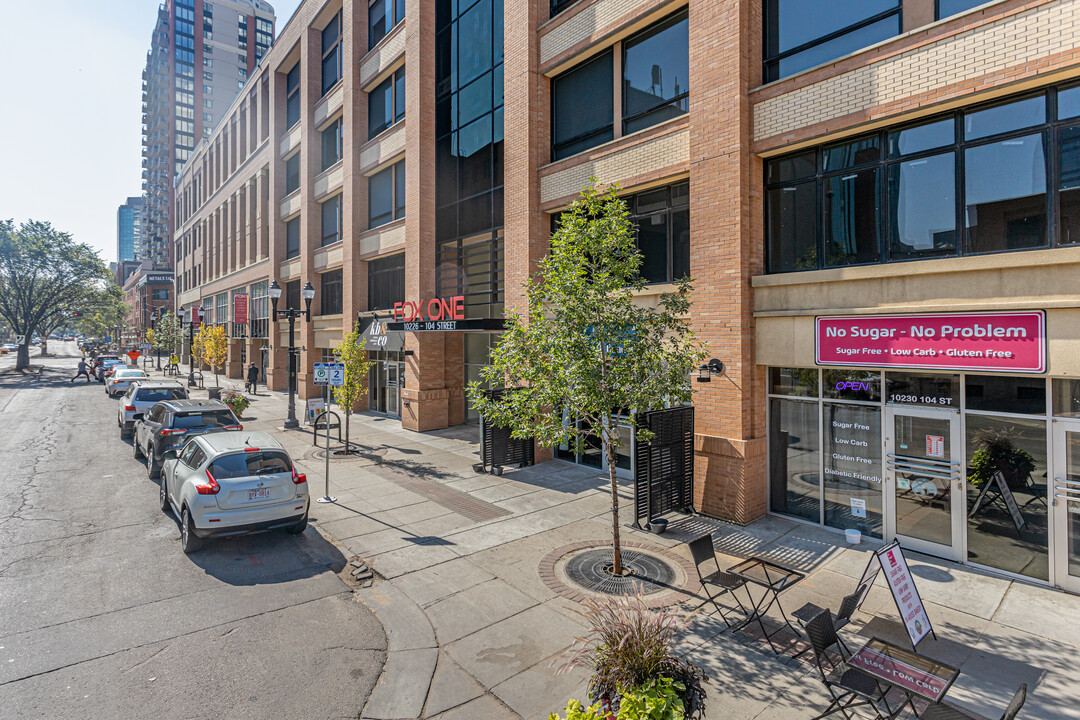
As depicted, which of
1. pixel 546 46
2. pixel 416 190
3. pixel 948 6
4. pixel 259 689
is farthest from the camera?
pixel 416 190

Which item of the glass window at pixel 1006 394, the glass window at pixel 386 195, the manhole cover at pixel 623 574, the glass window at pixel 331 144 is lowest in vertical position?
the manhole cover at pixel 623 574

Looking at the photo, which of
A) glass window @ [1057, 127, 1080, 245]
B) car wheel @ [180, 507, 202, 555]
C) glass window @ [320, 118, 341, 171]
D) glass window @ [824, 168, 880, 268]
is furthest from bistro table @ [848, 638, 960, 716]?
glass window @ [320, 118, 341, 171]

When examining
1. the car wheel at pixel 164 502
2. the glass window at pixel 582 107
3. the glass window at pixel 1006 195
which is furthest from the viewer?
the glass window at pixel 582 107

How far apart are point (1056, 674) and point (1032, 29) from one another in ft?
27.6

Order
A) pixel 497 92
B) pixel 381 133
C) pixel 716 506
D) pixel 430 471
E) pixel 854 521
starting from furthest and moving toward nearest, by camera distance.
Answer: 1. pixel 381 133
2. pixel 497 92
3. pixel 430 471
4. pixel 716 506
5. pixel 854 521

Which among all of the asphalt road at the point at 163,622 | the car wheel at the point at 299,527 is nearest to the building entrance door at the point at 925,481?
the asphalt road at the point at 163,622

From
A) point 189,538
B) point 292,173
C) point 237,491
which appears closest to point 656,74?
point 237,491

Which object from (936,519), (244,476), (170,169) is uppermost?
(170,169)

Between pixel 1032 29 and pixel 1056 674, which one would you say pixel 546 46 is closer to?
pixel 1032 29

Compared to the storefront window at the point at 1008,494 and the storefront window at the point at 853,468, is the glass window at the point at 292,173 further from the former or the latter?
the storefront window at the point at 1008,494

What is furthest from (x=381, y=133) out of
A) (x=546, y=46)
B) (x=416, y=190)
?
(x=546, y=46)

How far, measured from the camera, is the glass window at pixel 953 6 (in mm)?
8469

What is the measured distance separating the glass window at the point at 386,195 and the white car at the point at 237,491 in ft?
52.2

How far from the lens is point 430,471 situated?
14.8m
